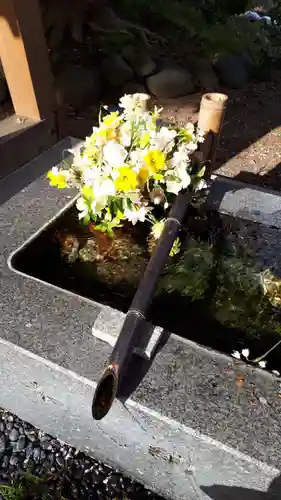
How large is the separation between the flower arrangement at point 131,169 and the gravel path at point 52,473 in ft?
3.78

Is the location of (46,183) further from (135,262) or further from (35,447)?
(35,447)

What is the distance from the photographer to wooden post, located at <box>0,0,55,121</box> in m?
3.11

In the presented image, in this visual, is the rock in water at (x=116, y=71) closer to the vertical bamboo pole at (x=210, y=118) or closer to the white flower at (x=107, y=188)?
the vertical bamboo pole at (x=210, y=118)

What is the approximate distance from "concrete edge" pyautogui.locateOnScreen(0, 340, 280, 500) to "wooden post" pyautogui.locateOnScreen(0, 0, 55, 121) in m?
2.31

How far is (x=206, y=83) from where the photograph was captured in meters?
6.34

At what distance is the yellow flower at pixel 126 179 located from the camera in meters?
1.84

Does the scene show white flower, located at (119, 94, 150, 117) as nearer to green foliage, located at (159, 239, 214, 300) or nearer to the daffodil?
the daffodil

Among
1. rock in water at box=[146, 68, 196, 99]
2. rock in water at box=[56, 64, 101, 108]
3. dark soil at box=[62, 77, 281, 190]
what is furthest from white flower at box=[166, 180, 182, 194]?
rock in water at box=[146, 68, 196, 99]

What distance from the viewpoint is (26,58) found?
10.8 feet

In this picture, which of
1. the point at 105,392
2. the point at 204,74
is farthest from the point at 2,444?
the point at 204,74

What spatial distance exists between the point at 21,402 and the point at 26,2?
8.97 ft

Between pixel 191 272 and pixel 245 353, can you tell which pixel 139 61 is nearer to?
pixel 191 272

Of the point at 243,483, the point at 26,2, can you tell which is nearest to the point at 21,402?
the point at 243,483

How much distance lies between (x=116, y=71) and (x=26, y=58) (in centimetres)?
302
